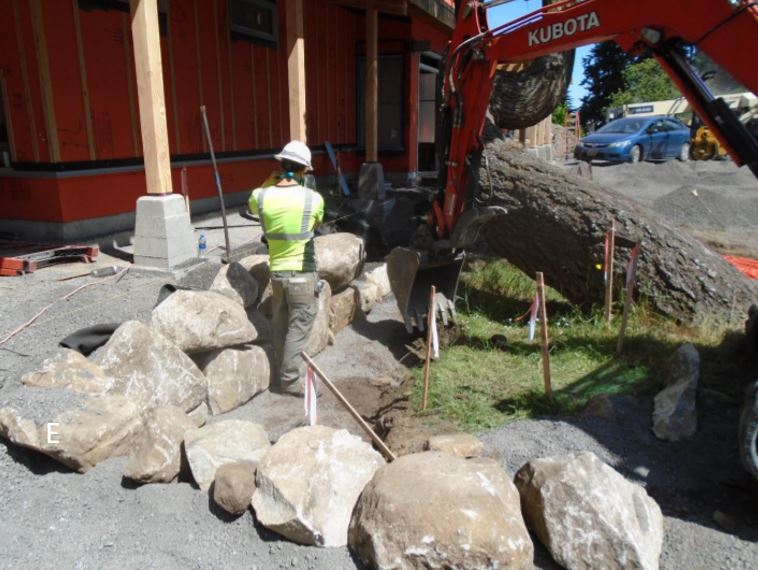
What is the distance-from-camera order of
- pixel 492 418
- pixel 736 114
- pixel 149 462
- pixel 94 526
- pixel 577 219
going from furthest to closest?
pixel 577 219 → pixel 492 418 → pixel 736 114 → pixel 149 462 → pixel 94 526

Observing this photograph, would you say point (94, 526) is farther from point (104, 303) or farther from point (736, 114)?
point (736, 114)

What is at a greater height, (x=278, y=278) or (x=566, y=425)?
(x=278, y=278)

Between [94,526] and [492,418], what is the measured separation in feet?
8.68

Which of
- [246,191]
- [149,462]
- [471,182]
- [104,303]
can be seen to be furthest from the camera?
[246,191]

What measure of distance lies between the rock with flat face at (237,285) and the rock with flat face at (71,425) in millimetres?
1773

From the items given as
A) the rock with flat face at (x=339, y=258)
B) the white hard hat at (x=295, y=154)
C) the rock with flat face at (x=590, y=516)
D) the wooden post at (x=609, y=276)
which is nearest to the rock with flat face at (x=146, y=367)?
the white hard hat at (x=295, y=154)

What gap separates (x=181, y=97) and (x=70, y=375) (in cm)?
542

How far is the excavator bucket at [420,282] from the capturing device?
5801 mm

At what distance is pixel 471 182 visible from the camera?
5.53 meters

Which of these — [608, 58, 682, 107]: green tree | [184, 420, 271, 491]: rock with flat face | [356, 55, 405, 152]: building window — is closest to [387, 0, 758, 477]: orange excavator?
[184, 420, 271, 491]: rock with flat face

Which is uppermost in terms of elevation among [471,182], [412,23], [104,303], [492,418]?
[412,23]

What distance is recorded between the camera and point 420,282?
6094mm

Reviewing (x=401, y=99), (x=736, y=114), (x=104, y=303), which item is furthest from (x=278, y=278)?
(x=401, y=99)

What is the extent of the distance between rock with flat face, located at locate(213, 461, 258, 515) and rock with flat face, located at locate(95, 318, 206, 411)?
116 cm
